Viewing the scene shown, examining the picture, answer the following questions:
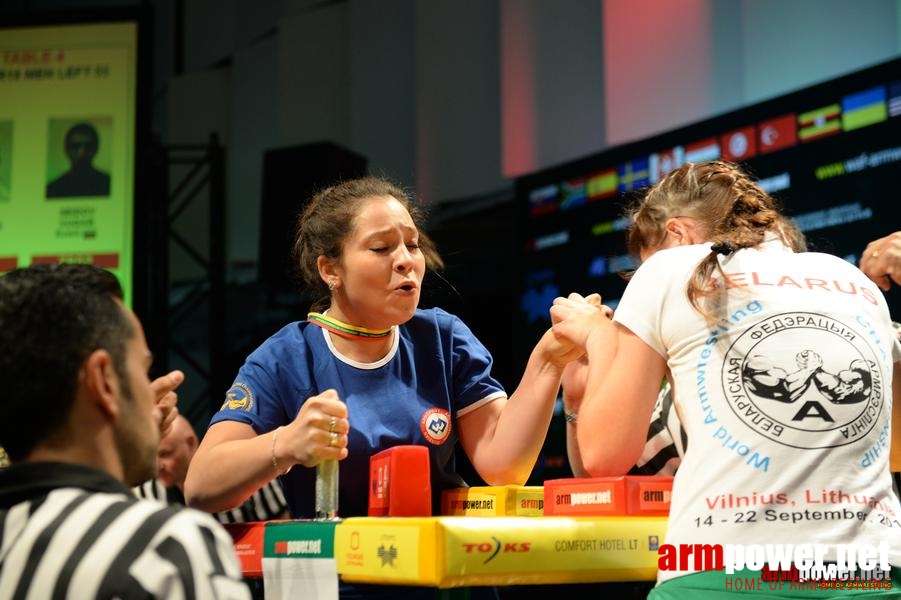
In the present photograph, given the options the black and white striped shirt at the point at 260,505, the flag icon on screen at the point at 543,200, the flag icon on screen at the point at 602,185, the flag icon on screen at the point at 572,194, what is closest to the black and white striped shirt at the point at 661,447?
the black and white striped shirt at the point at 260,505

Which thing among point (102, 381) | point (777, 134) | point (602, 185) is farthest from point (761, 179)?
point (102, 381)

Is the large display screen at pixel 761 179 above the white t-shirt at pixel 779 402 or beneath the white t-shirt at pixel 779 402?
above

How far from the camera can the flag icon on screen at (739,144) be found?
4195 millimetres

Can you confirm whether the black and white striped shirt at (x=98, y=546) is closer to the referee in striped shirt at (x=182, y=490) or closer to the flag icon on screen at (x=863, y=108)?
the referee in striped shirt at (x=182, y=490)

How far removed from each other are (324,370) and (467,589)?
30.9 inches

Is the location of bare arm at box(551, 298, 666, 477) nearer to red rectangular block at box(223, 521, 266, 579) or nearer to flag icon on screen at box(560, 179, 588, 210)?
red rectangular block at box(223, 521, 266, 579)

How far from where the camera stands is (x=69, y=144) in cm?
517

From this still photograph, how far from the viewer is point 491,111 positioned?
5.78m

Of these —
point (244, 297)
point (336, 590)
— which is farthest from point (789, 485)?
point (244, 297)

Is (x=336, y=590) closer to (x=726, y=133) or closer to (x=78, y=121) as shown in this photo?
(x=726, y=133)

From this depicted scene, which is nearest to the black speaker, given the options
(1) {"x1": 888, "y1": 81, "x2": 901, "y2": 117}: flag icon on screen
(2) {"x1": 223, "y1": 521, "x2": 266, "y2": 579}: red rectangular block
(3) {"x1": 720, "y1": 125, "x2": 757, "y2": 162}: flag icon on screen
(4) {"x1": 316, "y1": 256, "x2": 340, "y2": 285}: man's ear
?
(3) {"x1": 720, "y1": 125, "x2": 757, "y2": 162}: flag icon on screen

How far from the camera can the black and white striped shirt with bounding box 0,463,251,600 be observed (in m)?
0.98

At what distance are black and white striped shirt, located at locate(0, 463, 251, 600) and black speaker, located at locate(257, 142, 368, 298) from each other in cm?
474

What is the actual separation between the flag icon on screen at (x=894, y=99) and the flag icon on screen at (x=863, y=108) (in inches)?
1.0
